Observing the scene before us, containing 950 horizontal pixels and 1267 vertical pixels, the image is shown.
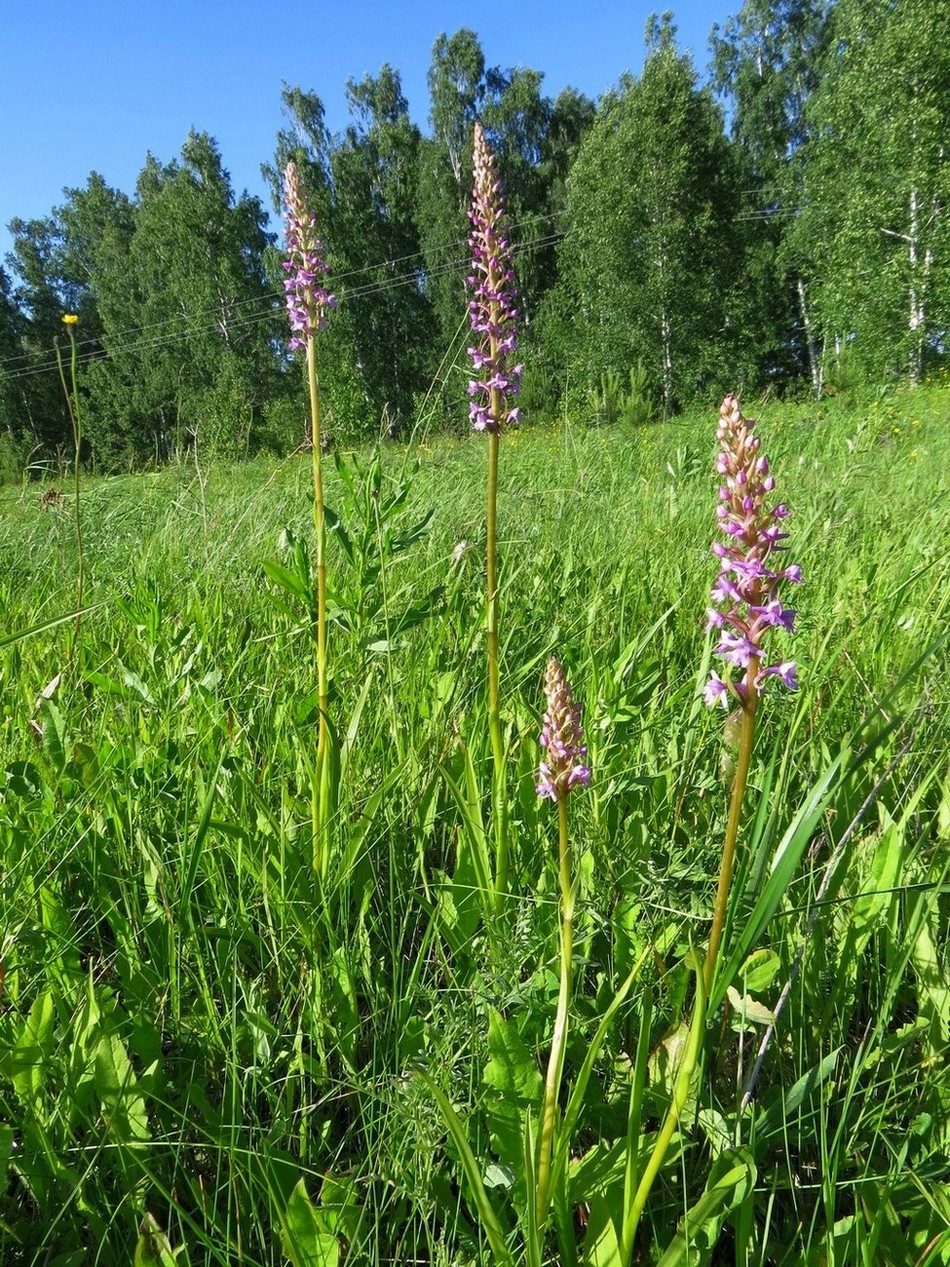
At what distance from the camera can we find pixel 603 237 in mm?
26500

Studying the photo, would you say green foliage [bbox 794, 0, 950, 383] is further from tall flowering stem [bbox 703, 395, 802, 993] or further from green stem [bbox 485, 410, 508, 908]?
tall flowering stem [bbox 703, 395, 802, 993]

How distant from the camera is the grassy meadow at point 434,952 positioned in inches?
33.7

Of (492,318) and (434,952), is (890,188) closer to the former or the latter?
(492,318)

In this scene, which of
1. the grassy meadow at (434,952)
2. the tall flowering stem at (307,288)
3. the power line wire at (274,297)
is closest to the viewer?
the grassy meadow at (434,952)

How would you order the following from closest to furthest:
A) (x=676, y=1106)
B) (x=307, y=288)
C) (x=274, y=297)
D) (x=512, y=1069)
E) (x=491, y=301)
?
1. (x=676, y=1106)
2. (x=512, y=1069)
3. (x=491, y=301)
4. (x=307, y=288)
5. (x=274, y=297)

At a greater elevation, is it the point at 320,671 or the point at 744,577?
the point at 744,577

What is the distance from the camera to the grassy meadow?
856 millimetres

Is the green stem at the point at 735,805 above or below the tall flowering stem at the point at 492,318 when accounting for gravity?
below

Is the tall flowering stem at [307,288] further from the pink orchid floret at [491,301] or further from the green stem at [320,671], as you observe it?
the pink orchid floret at [491,301]

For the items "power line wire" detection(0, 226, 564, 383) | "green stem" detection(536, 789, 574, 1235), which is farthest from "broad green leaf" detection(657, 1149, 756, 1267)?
"power line wire" detection(0, 226, 564, 383)

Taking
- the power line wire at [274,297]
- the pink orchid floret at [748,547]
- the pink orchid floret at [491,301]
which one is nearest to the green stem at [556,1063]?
the pink orchid floret at [748,547]

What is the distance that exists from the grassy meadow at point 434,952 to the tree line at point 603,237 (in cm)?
1549

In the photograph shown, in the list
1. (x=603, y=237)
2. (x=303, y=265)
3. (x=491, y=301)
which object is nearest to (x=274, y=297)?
(x=603, y=237)

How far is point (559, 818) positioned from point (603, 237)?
96.4 ft
